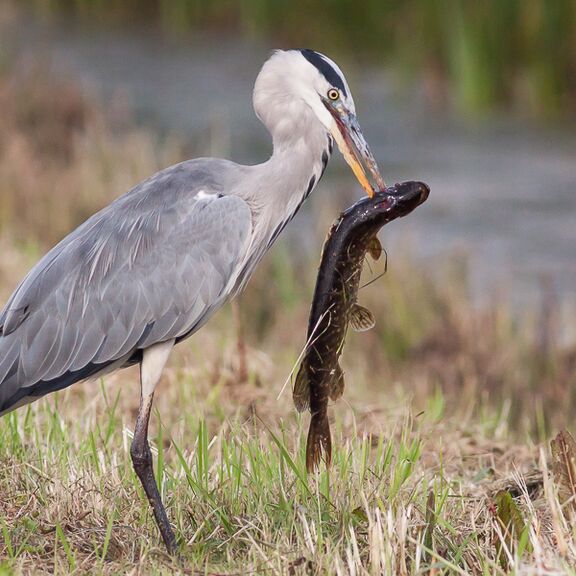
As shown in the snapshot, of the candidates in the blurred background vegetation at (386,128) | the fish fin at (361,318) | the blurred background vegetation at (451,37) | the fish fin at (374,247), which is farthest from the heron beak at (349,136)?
the blurred background vegetation at (451,37)

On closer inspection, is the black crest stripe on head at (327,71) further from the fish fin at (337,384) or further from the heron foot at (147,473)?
the heron foot at (147,473)

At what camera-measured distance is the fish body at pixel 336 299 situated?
149 inches

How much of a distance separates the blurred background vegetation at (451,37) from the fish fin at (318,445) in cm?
859

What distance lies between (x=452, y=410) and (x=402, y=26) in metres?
8.42

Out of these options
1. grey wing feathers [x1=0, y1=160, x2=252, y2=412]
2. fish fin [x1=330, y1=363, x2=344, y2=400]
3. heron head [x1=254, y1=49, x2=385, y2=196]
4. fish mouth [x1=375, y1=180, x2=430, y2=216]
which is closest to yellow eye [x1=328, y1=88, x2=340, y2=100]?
heron head [x1=254, y1=49, x2=385, y2=196]

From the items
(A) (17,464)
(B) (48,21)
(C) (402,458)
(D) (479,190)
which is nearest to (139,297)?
(A) (17,464)

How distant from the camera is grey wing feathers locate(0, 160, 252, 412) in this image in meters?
4.21

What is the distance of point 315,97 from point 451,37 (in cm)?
846

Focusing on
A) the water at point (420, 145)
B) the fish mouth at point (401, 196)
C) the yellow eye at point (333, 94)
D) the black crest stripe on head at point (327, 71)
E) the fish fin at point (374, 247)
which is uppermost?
the black crest stripe on head at point (327, 71)

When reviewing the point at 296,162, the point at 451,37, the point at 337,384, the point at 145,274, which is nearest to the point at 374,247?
the point at 337,384

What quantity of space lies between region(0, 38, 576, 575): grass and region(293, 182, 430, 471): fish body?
0.14 metres

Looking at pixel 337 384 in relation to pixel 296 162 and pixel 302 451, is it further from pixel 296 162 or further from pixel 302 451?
pixel 296 162

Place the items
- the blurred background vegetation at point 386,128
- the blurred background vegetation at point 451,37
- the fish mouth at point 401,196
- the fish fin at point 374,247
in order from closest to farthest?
the fish mouth at point 401,196 < the fish fin at point 374,247 < the blurred background vegetation at point 386,128 < the blurred background vegetation at point 451,37

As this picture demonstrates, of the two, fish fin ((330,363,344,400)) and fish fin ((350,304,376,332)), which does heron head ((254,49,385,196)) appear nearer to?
fish fin ((350,304,376,332))
